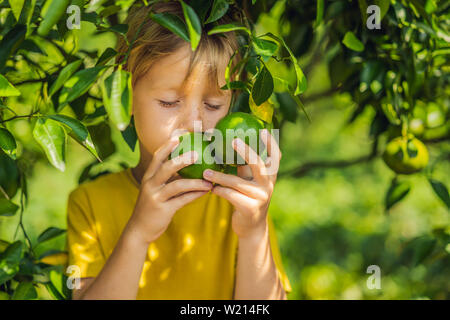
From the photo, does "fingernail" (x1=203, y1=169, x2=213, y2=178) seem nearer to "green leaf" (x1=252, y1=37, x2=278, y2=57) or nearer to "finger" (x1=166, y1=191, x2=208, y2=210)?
"finger" (x1=166, y1=191, x2=208, y2=210)

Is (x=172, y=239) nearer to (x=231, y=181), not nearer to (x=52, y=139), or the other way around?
(x=231, y=181)

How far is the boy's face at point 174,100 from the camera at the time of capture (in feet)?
3.24

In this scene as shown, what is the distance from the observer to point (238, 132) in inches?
35.9

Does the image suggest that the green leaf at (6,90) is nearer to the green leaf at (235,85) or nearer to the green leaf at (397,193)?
the green leaf at (235,85)

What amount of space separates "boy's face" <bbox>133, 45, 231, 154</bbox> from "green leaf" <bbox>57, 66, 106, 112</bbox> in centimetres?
27

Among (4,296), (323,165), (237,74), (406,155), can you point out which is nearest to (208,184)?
(237,74)

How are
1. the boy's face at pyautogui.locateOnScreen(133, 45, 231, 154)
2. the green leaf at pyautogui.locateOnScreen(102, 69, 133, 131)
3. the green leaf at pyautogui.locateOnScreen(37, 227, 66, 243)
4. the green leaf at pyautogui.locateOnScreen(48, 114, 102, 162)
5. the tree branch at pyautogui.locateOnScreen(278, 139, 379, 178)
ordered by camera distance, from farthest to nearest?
the tree branch at pyautogui.locateOnScreen(278, 139, 379, 178) < the green leaf at pyautogui.locateOnScreen(37, 227, 66, 243) < the boy's face at pyautogui.locateOnScreen(133, 45, 231, 154) < the green leaf at pyautogui.locateOnScreen(48, 114, 102, 162) < the green leaf at pyautogui.locateOnScreen(102, 69, 133, 131)

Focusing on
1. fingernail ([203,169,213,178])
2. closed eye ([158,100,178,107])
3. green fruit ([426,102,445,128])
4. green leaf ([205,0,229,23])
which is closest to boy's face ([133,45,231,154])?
closed eye ([158,100,178,107])

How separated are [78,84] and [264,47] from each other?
11.7 inches

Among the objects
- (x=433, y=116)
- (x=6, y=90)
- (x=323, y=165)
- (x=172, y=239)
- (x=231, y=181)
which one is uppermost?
(x=6, y=90)

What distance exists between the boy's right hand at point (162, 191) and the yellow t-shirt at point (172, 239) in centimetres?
27

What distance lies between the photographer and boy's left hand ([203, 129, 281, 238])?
3.01 feet

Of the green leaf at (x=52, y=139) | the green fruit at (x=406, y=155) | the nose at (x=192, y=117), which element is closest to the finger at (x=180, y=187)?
the nose at (x=192, y=117)
